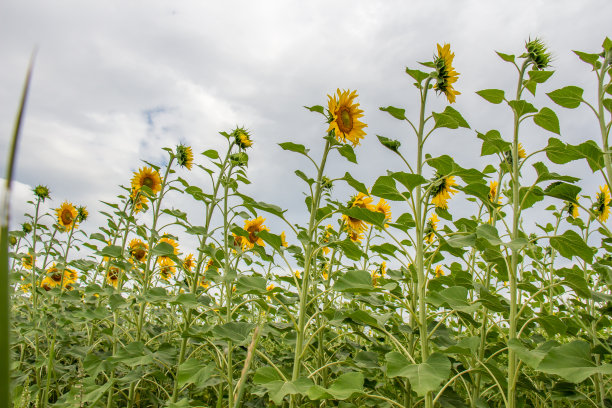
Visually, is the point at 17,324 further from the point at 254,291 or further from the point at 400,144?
the point at 400,144

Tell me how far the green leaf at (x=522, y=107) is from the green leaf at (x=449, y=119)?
0.22 metres

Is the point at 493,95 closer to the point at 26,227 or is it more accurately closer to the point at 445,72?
the point at 445,72

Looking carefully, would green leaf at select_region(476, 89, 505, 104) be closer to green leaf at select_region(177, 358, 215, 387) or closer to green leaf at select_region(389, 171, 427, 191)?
green leaf at select_region(389, 171, 427, 191)

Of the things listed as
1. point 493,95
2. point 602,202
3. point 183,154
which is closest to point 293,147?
point 493,95

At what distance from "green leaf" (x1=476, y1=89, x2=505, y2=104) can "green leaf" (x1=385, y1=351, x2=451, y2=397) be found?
4.11 feet

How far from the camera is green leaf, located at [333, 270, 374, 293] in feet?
5.13

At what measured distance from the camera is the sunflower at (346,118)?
2113mm

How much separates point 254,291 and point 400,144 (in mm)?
981

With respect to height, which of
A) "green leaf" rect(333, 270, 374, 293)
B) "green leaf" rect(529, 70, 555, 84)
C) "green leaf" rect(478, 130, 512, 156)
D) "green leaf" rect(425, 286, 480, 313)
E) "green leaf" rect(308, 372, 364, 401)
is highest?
"green leaf" rect(529, 70, 555, 84)

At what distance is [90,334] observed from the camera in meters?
3.01

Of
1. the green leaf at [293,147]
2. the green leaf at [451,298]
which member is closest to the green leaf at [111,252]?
the green leaf at [293,147]

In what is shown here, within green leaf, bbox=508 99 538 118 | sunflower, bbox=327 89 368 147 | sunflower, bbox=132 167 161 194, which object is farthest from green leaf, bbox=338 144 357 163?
sunflower, bbox=132 167 161 194

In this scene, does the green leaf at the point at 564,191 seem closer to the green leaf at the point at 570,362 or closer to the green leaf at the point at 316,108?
the green leaf at the point at 570,362

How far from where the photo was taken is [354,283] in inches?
63.9
